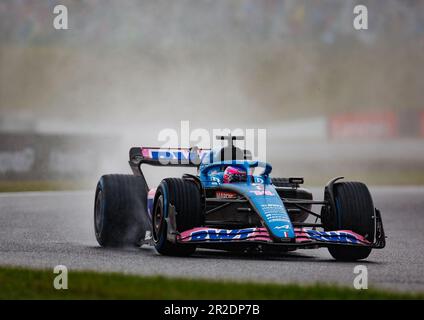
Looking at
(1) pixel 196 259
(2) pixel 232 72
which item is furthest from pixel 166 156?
(2) pixel 232 72

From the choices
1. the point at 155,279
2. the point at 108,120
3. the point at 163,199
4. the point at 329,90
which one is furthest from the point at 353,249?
the point at 329,90

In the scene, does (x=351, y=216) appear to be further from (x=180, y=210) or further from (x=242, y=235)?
(x=180, y=210)

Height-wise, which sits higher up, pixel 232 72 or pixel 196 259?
pixel 232 72

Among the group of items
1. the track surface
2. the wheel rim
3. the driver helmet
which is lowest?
the track surface

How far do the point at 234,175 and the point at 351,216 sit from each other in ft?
4.24

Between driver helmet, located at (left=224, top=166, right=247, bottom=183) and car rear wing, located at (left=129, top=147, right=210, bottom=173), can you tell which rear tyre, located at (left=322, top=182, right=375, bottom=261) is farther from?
car rear wing, located at (left=129, top=147, right=210, bottom=173)

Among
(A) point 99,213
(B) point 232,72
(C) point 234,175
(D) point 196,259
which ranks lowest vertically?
(D) point 196,259

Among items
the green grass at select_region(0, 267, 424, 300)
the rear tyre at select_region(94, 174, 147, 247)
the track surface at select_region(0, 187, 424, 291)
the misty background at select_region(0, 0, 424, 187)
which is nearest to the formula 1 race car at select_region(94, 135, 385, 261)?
the rear tyre at select_region(94, 174, 147, 247)

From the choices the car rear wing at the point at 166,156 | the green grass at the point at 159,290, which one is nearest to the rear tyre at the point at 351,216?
the car rear wing at the point at 166,156

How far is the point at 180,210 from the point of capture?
31.3 ft

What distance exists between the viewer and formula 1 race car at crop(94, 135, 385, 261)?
9391 mm

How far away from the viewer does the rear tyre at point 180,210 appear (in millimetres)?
9539

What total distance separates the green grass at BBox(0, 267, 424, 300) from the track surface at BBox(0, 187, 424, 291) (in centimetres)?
72

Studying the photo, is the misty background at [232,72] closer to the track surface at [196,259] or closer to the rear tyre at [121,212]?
the track surface at [196,259]
